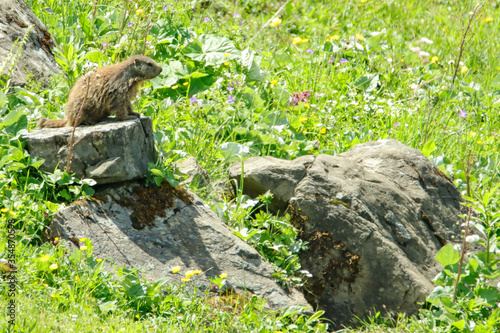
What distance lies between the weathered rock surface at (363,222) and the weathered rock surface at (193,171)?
0.89 ft

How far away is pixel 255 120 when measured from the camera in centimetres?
543

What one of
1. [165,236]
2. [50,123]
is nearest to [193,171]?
[165,236]

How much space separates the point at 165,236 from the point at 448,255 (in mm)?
2206

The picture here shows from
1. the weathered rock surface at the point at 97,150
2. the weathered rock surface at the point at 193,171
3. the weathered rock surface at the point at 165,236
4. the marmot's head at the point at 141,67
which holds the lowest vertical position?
the weathered rock surface at the point at 165,236

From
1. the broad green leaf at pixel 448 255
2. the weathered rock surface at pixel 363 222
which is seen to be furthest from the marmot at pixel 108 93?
the broad green leaf at pixel 448 255

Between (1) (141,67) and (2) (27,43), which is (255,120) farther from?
(2) (27,43)

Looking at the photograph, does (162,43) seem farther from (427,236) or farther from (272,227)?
(427,236)

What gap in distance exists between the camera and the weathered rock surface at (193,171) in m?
4.37

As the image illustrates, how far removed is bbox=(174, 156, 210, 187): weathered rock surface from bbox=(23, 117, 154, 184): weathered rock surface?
584 mm

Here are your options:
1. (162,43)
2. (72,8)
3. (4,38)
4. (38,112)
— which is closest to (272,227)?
(38,112)

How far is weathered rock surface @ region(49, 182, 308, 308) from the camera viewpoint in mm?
3582

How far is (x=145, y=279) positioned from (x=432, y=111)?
439 centimetres

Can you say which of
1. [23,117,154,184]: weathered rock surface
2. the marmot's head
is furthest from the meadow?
the marmot's head

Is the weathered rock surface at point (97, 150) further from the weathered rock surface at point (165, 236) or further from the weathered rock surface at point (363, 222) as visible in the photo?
the weathered rock surface at point (363, 222)
